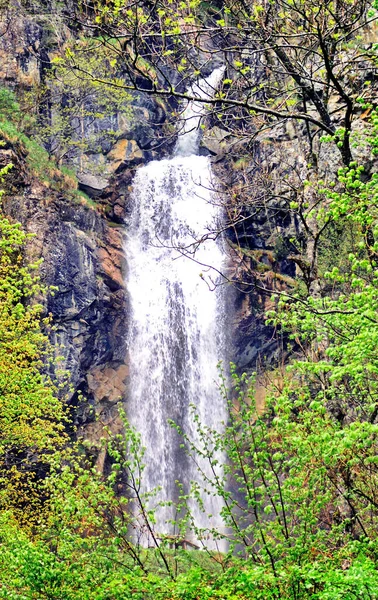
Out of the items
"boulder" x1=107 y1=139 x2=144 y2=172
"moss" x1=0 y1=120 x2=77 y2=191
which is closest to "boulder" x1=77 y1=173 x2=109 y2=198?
"moss" x1=0 y1=120 x2=77 y2=191

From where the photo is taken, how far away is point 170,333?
2167 cm

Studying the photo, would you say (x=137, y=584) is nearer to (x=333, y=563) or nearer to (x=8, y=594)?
(x=8, y=594)

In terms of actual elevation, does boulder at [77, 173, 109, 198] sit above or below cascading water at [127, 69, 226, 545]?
above

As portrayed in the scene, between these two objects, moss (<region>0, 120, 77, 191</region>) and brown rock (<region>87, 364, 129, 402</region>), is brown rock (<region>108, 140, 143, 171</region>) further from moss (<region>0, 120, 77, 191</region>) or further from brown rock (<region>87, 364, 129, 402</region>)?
brown rock (<region>87, 364, 129, 402</region>)

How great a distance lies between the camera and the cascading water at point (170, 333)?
1981 cm

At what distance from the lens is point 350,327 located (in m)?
5.32

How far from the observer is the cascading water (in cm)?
1981

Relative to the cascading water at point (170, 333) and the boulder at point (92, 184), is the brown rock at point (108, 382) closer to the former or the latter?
the cascading water at point (170, 333)

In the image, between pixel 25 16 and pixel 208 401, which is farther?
pixel 25 16

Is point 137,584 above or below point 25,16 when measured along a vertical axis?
below

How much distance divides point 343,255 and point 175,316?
25.8 feet

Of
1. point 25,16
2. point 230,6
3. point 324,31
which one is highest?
point 25,16

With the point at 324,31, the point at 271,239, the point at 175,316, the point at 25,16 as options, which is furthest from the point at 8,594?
the point at 25,16

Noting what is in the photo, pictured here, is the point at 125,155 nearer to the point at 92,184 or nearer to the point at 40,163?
the point at 92,184
